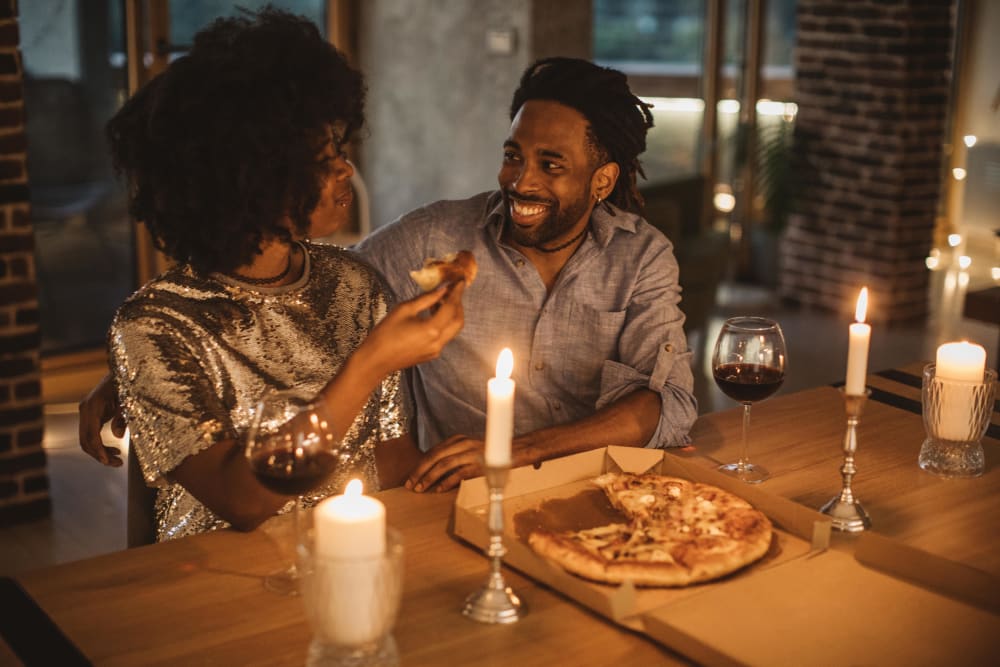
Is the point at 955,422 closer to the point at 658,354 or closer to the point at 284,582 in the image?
the point at 658,354

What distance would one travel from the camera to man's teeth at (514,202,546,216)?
2264mm

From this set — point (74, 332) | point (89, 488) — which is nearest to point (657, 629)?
point (89, 488)

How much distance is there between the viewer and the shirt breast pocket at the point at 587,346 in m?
2.27

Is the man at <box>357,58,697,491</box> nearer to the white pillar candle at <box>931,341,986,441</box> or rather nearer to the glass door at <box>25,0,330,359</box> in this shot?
the white pillar candle at <box>931,341,986,441</box>

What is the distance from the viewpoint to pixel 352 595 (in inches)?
44.5

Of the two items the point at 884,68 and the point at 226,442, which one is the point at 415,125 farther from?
the point at 226,442

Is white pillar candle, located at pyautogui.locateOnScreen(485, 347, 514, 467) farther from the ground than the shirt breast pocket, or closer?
farther from the ground

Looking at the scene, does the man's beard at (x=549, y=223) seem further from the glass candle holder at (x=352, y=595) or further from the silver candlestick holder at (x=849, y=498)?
the glass candle holder at (x=352, y=595)

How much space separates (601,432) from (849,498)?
445 mm

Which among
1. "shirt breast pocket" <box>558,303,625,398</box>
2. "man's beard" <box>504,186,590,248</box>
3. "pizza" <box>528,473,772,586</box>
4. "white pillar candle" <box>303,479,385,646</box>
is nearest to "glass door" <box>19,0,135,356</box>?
"man's beard" <box>504,186,590,248</box>

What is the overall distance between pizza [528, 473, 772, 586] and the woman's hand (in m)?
0.30

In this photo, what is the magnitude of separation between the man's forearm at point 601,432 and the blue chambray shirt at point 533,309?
180 millimetres

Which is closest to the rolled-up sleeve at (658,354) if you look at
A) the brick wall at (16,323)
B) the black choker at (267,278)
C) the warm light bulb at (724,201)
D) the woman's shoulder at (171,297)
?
the black choker at (267,278)

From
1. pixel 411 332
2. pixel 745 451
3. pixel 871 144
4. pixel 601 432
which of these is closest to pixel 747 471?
pixel 745 451
